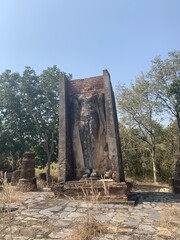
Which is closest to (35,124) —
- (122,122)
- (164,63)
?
(122,122)

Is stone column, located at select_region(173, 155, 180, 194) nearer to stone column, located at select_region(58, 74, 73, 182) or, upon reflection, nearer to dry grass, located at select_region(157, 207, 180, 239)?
dry grass, located at select_region(157, 207, 180, 239)

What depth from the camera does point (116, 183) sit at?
597 centimetres

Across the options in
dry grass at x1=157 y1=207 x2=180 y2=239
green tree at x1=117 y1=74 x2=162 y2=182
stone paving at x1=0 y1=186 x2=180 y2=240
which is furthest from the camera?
green tree at x1=117 y1=74 x2=162 y2=182

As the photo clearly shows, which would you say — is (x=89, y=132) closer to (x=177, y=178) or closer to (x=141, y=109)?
(x=177, y=178)

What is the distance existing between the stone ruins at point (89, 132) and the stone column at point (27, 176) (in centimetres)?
204

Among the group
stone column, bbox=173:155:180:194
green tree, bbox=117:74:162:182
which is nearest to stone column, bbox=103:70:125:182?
stone column, bbox=173:155:180:194

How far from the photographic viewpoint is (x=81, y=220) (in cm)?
404

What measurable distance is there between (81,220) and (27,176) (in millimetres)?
4907

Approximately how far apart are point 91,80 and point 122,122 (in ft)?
42.3

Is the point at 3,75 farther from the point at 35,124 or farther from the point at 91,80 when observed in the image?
the point at 91,80

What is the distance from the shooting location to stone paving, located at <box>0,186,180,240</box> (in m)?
3.45

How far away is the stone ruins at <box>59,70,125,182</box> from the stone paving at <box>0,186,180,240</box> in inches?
55.1

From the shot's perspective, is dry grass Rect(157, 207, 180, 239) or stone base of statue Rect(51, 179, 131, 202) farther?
stone base of statue Rect(51, 179, 131, 202)

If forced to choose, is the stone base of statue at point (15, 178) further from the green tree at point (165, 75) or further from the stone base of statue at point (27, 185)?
the green tree at point (165, 75)
